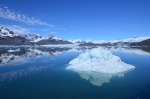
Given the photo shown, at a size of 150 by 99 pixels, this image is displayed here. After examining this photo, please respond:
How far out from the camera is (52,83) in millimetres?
15258

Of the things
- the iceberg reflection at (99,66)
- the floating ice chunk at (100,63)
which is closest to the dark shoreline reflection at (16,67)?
the iceberg reflection at (99,66)

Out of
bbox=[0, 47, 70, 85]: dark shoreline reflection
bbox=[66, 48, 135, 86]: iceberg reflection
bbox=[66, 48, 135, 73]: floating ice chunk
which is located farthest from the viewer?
bbox=[66, 48, 135, 73]: floating ice chunk

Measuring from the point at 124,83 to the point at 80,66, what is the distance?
26.9 feet

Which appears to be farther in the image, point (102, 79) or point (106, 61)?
point (106, 61)

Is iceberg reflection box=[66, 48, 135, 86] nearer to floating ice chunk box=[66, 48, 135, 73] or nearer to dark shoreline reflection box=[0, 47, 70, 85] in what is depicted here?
floating ice chunk box=[66, 48, 135, 73]

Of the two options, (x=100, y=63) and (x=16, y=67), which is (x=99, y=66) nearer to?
(x=100, y=63)

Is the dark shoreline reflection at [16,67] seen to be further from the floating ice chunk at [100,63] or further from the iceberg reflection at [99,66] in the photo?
the floating ice chunk at [100,63]

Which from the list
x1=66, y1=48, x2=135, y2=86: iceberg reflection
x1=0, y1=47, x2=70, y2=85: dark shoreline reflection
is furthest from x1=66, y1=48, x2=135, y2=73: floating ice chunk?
x1=0, y1=47, x2=70, y2=85: dark shoreline reflection

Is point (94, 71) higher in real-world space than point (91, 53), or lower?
lower

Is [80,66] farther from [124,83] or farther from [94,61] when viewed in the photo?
[124,83]

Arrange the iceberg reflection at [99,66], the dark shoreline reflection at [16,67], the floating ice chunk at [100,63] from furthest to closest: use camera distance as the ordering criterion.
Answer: the floating ice chunk at [100,63]
the iceberg reflection at [99,66]
the dark shoreline reflection at [16,67]

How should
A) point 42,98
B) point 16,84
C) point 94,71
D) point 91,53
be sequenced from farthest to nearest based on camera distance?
point 91,53
point 94,71
point 16,84
point 42,98

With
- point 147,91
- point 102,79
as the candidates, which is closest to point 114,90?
point 147,91

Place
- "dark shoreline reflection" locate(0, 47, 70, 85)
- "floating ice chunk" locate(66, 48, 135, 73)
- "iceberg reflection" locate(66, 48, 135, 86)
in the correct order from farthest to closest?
"floating ice chunk" locate(66, 48, 135, 73) → "iceberg reflection" locate(66, 48, 135, 86) → "dark shoreline reflection" locate(0, 47, 70, 85)
